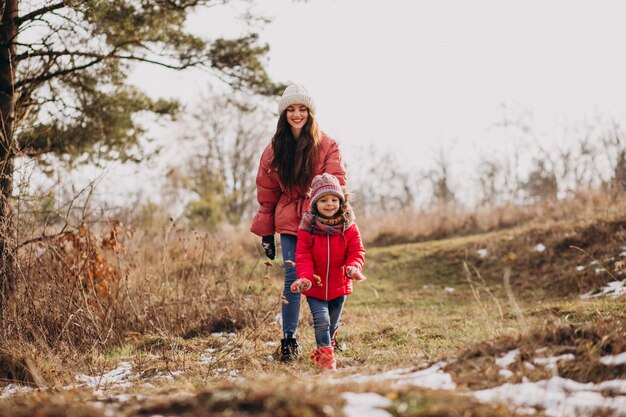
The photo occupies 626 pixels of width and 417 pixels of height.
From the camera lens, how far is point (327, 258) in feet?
13.4

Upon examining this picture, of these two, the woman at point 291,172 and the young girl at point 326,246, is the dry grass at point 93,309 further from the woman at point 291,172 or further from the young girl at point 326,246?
the young girl at point 326,246

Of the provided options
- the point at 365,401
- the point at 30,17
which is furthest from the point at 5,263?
the point at 365,401

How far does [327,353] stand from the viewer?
3.79 metres

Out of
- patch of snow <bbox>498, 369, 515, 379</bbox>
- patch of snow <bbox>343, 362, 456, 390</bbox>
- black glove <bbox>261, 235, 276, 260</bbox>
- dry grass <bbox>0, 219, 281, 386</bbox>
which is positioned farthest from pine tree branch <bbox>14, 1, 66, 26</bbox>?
patch of snow <bbox>498, 369, 515, 379</bbox>

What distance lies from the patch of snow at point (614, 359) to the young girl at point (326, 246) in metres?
1.64

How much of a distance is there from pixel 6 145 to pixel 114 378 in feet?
8.54

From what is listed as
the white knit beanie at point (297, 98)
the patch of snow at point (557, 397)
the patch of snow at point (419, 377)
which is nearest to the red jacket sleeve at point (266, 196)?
the white knit beanie at point (297, 98)

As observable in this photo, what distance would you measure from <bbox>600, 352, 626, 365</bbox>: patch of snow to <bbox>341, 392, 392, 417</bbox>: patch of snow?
1.27 meters

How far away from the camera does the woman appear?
4.37 metres

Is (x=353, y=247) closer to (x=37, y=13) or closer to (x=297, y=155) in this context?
(x=297, y=155)

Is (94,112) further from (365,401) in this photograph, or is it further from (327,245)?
(365,401)

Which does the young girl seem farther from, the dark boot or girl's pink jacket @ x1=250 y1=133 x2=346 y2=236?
the dark boot

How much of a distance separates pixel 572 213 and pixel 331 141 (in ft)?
29.7

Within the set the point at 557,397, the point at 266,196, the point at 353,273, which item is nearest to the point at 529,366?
the point at 557,397
